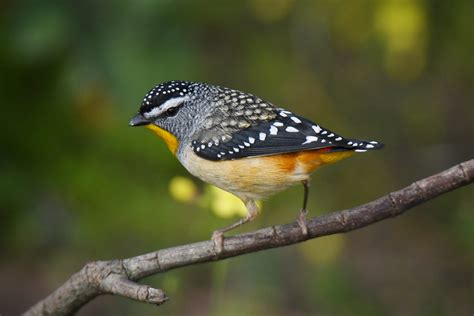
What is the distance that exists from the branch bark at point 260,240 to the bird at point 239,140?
0.51ft

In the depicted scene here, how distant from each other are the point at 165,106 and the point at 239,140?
49 cm

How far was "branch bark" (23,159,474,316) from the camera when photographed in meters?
3.47

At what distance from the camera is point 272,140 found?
4.07m

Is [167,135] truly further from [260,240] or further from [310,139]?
[260,240]

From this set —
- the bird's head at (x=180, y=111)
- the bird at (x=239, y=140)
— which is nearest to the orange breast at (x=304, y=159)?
the bird at (x=239, y=140)

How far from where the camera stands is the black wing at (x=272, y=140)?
3945mm

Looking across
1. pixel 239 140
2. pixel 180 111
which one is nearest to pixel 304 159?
pixel 239 140

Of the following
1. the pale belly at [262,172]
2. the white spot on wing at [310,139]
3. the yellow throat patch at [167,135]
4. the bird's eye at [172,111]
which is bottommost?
the pale belly at [262,172]

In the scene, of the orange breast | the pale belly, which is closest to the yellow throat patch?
the pale belly

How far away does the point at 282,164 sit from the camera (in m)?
4.06

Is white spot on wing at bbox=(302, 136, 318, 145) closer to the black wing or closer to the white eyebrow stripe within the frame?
the black wing

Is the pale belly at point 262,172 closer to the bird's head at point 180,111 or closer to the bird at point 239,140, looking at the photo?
the bird at point 239,140

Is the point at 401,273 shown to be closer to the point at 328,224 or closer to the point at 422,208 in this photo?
the point at 422,208

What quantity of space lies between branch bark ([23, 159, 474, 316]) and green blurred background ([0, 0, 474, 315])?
140cm
